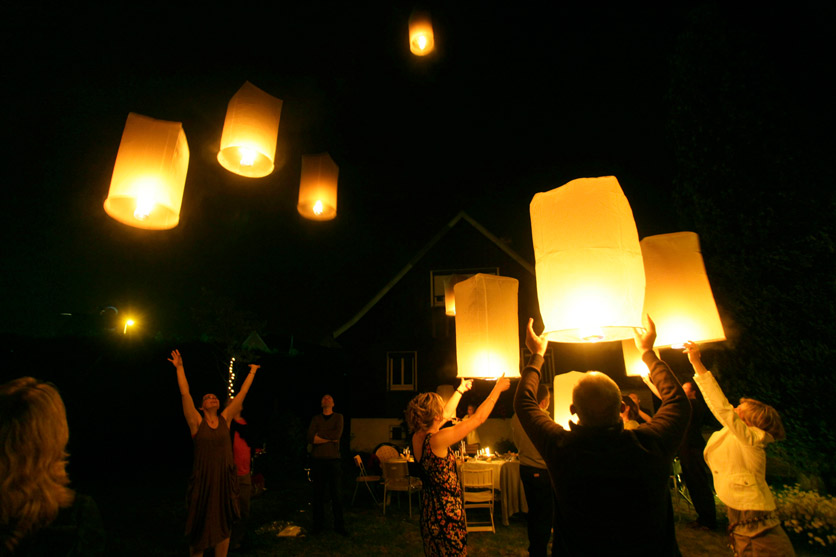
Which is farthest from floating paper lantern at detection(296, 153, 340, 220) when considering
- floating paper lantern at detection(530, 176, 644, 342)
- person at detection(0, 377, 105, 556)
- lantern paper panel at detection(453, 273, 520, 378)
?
person at detection(0, 377, 105, 556)

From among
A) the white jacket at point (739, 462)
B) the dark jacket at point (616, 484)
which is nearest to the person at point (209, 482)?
the dark jacket at point (616, 484)

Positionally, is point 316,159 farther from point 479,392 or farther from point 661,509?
point 479,392

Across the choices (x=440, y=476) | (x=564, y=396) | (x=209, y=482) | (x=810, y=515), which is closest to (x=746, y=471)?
(x=564, y=396)

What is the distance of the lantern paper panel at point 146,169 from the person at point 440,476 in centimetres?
229

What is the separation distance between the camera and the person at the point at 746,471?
2820 millimetres

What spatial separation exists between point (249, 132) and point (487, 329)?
7.53 feet

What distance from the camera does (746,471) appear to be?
3049 mm

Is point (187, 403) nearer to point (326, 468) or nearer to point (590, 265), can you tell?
point (326, 468)

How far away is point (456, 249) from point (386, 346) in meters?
4.56

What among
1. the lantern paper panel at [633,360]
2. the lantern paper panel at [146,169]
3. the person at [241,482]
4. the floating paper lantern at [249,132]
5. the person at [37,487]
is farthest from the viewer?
the person at [241,482]

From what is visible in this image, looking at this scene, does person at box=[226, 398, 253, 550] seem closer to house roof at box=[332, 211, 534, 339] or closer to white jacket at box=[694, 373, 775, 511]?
white jacket at box=[694, 373, 775, 511]

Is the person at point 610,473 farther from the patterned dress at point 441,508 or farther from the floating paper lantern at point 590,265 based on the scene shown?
the patterned dress at point 441,508

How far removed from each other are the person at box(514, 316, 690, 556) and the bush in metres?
5.59

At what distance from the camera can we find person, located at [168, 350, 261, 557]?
13.0ft
